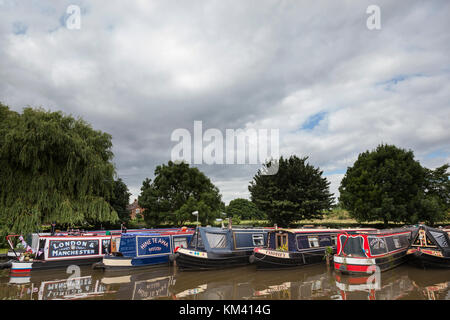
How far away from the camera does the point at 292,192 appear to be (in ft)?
95.7

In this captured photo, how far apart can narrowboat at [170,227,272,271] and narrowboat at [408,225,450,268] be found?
351 inches

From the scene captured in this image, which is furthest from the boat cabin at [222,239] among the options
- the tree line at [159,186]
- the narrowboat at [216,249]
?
the tree line at [159,186]

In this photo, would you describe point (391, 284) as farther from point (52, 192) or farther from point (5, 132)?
point (5, 132)

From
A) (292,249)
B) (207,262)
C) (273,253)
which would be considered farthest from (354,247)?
(207,262)

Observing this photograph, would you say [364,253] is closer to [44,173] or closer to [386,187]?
[386,187]

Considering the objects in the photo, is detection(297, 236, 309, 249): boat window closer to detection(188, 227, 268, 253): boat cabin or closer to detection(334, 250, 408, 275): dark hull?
detection(334, 250, 408, 275): dark hull

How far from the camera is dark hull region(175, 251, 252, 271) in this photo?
1441cm

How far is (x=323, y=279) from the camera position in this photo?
42.2 feet

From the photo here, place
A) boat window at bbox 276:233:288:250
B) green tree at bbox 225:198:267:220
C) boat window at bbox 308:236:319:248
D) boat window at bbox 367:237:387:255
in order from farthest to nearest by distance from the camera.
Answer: green tree at bbox 225:198:267:220 < boat window at bbox 308:236:319:248 < boat window at bbox 276:233:288:250 < boat window at bbox 367:237:387:255

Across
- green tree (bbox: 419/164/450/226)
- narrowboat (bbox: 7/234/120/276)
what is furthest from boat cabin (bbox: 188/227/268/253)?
green tree (bbox: 419/164/450/226)

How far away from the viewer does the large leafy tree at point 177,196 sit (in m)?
31.9

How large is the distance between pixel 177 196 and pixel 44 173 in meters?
16.7

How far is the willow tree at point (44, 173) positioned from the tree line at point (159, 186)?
0.19 feet
